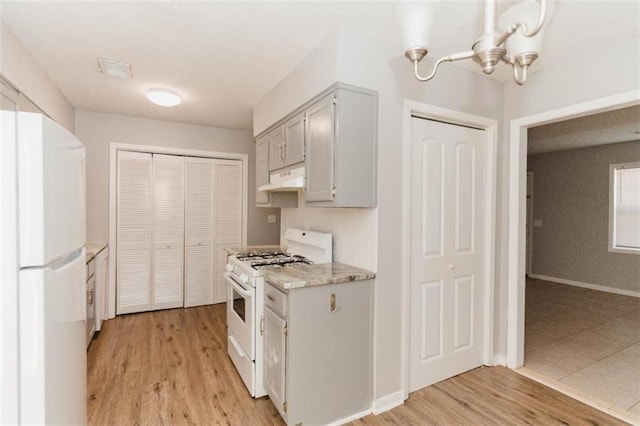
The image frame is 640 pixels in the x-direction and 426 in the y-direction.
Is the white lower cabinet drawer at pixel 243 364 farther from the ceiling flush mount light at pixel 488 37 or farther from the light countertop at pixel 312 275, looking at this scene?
the ceiling flush mount light at pixel 488 37

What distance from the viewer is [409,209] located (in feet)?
7.43

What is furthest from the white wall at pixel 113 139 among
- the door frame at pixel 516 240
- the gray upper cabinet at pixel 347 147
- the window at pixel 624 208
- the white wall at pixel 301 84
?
the window at pixel 624 208

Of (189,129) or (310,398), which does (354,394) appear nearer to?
(310,398)

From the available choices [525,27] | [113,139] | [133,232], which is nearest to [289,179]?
[525,27]

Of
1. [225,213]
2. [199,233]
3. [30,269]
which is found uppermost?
[225,213]

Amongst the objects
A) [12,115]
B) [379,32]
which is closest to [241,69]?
[379,32]

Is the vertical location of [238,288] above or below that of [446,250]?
below

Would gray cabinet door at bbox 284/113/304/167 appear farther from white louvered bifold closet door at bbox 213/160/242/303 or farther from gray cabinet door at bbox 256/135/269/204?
white louvered bifold closet door at bbox 213/160/242/303

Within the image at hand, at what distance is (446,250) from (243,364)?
1827 mm

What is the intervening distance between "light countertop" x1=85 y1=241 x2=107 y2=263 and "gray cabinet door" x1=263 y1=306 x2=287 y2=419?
2085mm

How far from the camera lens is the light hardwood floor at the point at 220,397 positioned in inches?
81.9

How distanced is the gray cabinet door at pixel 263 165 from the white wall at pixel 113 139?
1410 mm

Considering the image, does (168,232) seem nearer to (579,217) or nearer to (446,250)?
(446,250)

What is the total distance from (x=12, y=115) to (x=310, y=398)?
1.94 m
